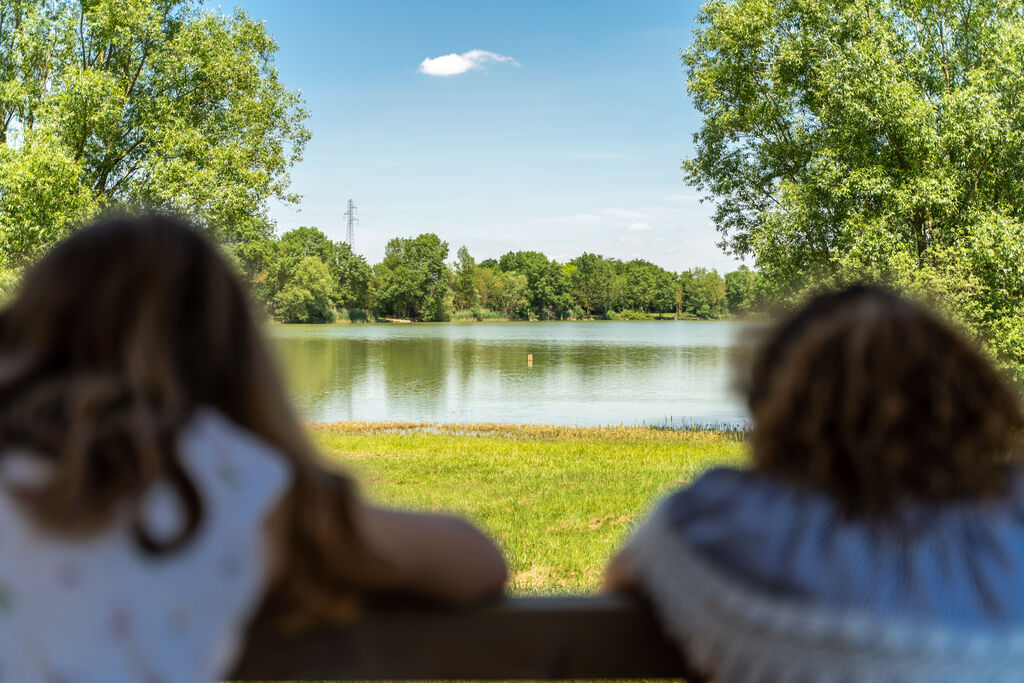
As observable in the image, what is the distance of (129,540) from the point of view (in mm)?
1092

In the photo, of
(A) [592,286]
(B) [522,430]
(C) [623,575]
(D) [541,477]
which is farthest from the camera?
(A) [592,286]

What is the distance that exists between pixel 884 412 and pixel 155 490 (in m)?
0.97

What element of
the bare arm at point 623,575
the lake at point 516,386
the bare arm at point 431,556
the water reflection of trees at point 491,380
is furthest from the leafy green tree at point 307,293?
the bare arm at point 431,556

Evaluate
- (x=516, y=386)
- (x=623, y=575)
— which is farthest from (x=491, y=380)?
(x=623, y=575)

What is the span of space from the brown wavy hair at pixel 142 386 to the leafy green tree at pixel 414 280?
123 metres

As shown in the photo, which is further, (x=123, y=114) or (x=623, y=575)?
(x=123, y=114)

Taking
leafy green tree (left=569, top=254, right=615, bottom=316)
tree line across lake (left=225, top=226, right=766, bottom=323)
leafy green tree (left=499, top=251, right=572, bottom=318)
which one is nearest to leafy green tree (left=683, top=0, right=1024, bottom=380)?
tree line across lake (left=225, top=226, right=766, bottom=323)

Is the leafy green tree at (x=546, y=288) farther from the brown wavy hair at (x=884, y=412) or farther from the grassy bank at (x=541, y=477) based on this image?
the brown wavy hair at (x=884, y=412)

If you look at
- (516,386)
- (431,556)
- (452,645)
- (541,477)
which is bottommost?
(516,386)

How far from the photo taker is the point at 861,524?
47.2 inches

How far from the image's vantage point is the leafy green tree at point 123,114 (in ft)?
52.5

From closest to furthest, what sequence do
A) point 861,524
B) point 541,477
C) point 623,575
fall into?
point 861,524
point 623,575
point 541,477

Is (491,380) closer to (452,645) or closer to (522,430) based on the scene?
(522,430)

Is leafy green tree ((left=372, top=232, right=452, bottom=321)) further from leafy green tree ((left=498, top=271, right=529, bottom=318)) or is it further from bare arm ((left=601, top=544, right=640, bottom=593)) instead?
bare arm ((left=601, top=544, right=640, bottom=593))
